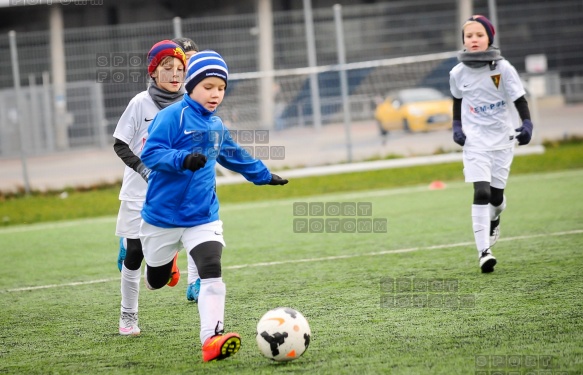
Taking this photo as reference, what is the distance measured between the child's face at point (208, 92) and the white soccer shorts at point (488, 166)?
3.17 m

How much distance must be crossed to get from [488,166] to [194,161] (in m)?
3.62

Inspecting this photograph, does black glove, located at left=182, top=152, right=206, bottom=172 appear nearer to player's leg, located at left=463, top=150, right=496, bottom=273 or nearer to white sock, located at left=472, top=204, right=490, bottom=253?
player's leg, located at left=463, top=150, right=496, bottom=273

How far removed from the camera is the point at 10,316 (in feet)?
21.6

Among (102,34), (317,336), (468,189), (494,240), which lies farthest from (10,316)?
(102,34)

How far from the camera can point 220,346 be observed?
15.1 feet

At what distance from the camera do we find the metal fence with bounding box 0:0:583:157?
1571cm

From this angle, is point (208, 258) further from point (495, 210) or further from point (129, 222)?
point (495, 210)

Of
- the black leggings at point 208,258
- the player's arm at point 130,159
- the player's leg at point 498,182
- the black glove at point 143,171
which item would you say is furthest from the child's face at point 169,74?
the player's leg at point 498,182

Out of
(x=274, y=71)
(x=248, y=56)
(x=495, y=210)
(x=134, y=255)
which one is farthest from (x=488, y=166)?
(x=248, y=56)

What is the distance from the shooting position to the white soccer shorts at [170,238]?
194 inches

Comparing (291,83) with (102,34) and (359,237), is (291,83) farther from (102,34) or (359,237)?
(359,237)

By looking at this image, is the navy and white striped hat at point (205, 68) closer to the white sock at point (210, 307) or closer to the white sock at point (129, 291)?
the white sock at point (210, 307)

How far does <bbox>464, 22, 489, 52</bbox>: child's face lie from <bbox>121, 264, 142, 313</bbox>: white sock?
11.6 feet

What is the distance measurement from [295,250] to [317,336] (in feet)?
12.9
